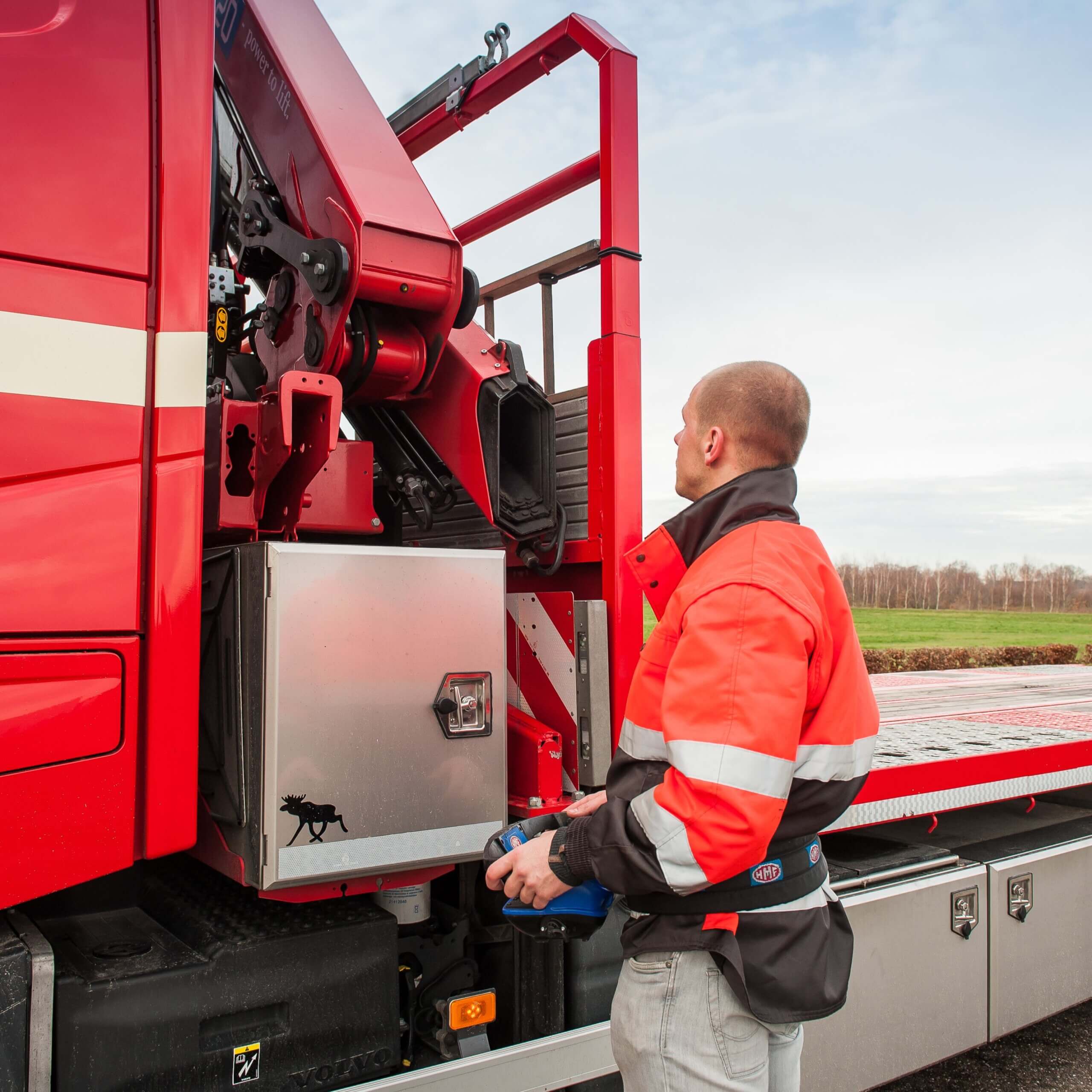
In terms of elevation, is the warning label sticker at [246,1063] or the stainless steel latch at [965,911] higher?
the warning label sticker at [246,1063]

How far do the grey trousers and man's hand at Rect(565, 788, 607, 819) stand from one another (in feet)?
0.87

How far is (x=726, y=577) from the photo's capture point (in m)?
1.43

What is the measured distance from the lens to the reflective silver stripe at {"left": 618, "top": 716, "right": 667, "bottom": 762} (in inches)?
60.5

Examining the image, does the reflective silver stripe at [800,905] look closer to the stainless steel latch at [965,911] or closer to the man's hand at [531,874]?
the man's hand at [531,874]

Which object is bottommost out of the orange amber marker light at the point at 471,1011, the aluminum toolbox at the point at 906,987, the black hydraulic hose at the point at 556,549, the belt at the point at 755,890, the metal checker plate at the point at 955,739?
the aluminum toolbox at the point at 906,987

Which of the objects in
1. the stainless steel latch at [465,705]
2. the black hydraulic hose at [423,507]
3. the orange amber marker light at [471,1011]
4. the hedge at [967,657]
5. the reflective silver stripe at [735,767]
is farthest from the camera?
the hedge at [967,657]

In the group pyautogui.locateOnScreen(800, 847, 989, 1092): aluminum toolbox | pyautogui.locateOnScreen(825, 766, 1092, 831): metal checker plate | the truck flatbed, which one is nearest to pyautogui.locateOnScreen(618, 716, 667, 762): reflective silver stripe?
the truck flatbed

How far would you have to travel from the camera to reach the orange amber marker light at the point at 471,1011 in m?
2.16

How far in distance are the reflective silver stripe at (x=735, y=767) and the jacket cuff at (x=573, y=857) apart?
25cm

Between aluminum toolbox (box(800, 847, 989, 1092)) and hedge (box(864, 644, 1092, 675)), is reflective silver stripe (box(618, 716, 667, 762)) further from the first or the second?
hedge (box(864, 644, 1092, 675))

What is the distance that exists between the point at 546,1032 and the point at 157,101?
6.87 ft

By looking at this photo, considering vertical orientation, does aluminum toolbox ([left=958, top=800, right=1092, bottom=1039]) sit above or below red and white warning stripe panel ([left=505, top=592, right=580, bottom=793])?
below

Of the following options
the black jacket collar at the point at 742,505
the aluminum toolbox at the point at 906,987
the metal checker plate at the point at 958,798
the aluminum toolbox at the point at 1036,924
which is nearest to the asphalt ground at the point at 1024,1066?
the aluminum toolbox at the point at 1036,924

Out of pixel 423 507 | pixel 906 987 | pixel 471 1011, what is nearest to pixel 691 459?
pixel 423 507
